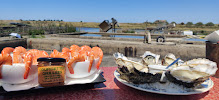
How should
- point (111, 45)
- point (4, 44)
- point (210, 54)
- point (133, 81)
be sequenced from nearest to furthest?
point (133, 81), point (210, 54), point (111, 45), point (4, 44)

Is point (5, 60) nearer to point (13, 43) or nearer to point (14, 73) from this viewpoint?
point (14, 73)

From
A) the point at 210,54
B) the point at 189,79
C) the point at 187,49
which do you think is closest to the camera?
the point at 189,79

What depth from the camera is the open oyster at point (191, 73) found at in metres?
0.77

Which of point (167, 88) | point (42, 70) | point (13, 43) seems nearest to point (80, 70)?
point (42, 70)

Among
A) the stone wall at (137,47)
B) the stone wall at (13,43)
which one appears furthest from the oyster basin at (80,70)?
the stone wall at (13,43)

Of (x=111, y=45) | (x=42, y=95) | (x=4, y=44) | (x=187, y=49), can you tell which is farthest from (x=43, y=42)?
(x=42, y=95)

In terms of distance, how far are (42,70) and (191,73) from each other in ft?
2.40

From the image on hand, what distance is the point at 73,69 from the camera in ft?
3.10

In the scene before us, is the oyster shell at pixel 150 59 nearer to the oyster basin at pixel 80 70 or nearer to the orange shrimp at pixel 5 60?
the oyster basin at pixel 80 70

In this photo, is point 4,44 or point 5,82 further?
point 4,44

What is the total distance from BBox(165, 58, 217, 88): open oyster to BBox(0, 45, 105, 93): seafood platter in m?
0.46

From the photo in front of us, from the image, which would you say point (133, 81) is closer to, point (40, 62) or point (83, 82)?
point (83, 82)

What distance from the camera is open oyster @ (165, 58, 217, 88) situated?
2.51 feet

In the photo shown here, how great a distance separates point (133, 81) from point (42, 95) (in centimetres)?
53
